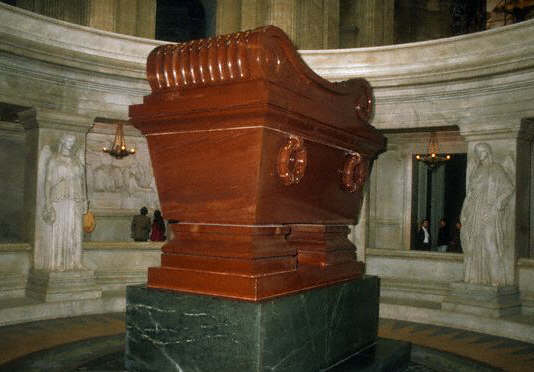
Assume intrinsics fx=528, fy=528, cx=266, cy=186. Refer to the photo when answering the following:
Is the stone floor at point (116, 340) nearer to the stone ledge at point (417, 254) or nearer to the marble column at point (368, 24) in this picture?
the stone ledge at point (417, 254)

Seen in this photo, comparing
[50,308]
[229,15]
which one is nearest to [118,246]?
[50,308]

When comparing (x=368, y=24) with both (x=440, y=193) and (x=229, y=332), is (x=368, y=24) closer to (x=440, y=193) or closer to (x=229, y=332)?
(x=440, y=193)

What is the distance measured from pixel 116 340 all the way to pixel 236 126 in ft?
9.20

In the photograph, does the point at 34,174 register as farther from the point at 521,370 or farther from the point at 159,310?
the point at 521,370

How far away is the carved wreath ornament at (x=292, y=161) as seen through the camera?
2.46 meters

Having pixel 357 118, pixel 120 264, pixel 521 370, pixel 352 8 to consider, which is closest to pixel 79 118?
pixel 120 264

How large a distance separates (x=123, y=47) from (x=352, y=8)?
852 cm

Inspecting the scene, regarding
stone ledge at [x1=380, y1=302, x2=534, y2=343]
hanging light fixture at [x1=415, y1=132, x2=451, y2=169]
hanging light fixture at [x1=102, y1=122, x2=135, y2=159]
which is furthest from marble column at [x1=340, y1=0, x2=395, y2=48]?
stone ledge at [x1=380, y1=302, x2=534, y2=343]

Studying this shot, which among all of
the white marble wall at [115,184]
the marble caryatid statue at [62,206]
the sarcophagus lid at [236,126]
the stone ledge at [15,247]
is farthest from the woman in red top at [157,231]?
the sarcophagus lid at [236,126]

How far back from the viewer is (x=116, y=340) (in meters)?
4.42

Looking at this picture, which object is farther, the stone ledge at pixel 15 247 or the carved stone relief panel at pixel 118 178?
the carved stone relief panel at pixel 118 178

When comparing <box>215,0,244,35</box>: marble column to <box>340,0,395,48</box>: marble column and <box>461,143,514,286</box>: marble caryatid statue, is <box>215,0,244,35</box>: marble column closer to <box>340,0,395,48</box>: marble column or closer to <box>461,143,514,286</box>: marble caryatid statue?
<box>340,0,395,48</box>: marble column

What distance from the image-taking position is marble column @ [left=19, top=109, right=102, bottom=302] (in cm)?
674

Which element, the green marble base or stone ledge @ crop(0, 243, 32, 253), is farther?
stone ledge @ crop(0, 243, 32, 253)
